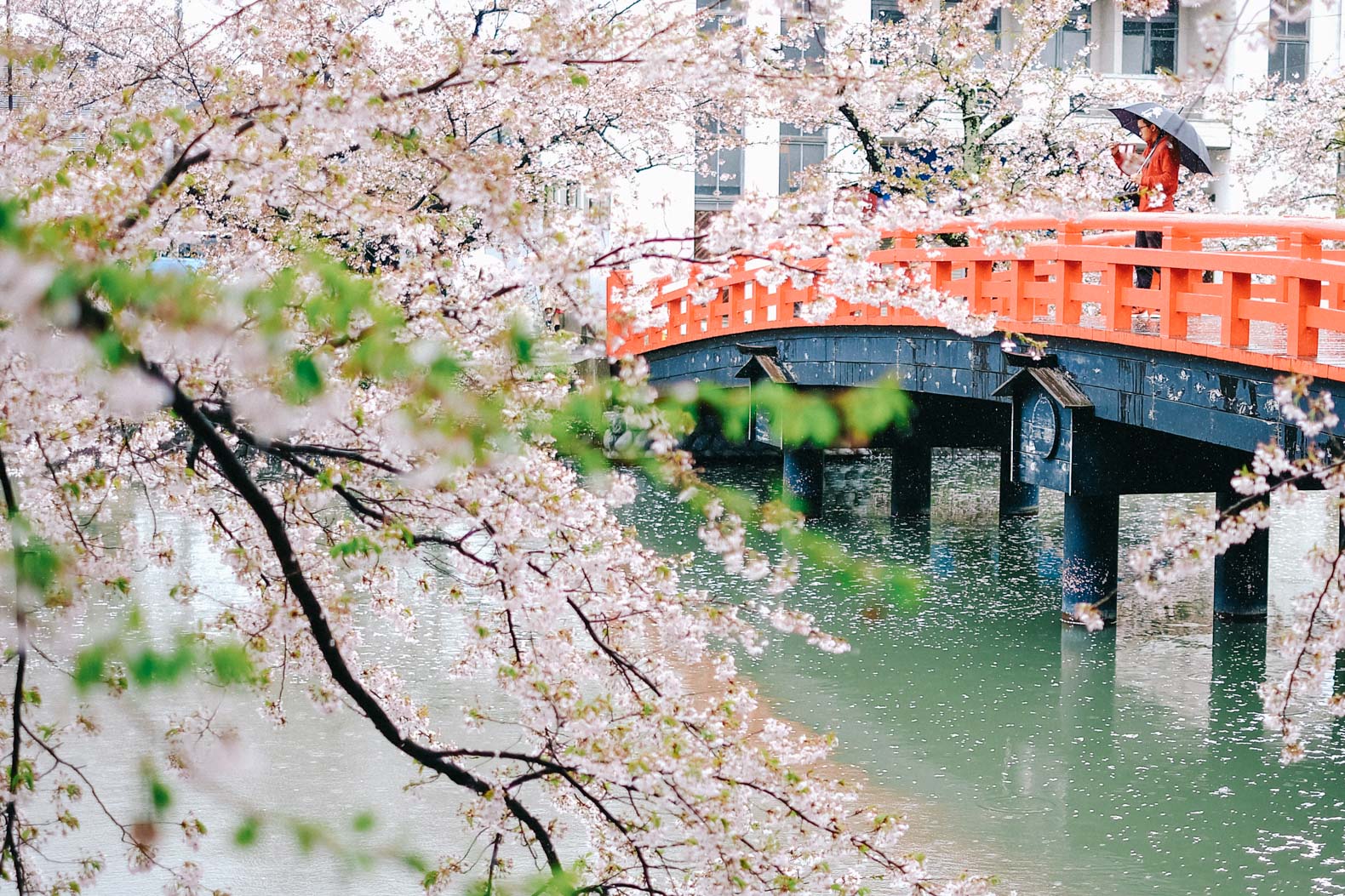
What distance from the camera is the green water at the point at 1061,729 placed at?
7672mm

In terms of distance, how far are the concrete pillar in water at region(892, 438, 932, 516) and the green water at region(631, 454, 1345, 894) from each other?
1.73 meters

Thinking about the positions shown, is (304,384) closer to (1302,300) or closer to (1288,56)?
(1302,300)

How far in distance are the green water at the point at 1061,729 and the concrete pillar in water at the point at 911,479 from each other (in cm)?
173

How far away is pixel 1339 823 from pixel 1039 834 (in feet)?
4.91

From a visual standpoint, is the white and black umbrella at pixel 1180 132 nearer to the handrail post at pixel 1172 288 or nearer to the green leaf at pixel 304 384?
the handrail post at pixel 1172 288

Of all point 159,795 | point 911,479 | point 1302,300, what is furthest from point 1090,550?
point 159,795

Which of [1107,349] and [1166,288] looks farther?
[1107,349]

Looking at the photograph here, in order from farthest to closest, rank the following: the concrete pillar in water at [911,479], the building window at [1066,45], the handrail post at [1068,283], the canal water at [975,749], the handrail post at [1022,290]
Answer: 1. the building window at [1066,45]
2. the concrete pillar in water at [911,479]
3. the handrail post at [1022,290]
4. the handrail post at [1068,283]
5. the canal water at [975,749]

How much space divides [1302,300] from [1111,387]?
7.96 ft

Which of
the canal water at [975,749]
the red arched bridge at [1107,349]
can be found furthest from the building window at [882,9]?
the canal water at [975,749]

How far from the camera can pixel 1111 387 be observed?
1112 cm

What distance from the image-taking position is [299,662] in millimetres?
4344

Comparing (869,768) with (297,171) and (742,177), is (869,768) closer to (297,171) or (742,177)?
(297,171)

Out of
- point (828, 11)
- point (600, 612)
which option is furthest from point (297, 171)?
point (828, 11)
